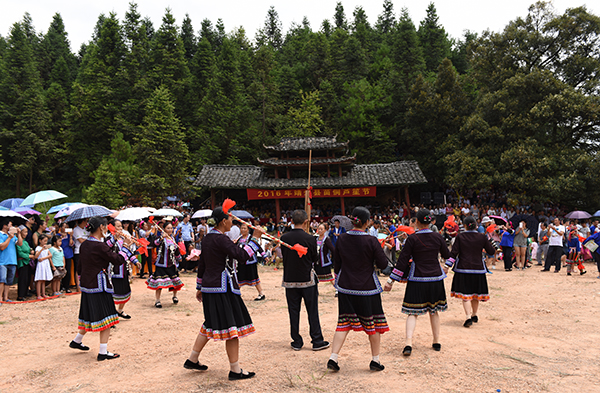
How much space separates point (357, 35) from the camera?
149ft

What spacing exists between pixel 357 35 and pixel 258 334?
1763 inches

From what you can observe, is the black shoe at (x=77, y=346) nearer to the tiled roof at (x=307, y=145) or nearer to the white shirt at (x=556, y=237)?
the white shirt at (x=556, y=237)

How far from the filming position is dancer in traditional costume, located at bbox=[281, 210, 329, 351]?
5504 millimetres

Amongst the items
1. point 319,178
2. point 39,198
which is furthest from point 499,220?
point 319,178

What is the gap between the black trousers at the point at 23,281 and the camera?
8945mm

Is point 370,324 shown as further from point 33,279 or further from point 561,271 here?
point 561,271

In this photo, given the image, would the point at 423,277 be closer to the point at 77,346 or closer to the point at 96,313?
the point at 96,313

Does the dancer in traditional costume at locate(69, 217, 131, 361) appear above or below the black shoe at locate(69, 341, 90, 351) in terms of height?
above

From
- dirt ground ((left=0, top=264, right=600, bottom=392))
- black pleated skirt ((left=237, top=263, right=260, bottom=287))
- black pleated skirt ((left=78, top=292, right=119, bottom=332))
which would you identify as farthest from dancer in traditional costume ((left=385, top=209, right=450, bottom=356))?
black pleated skirt ((left=237, top=263, right=260, bottom=287))

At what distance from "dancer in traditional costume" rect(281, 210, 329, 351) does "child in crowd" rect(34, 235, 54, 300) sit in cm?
660

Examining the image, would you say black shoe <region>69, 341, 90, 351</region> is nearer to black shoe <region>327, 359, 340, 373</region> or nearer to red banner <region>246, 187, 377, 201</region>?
black shoe <region>327, 359, 340, 373</region>

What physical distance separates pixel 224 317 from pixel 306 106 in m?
33.8

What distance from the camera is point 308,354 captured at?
17.4 ft

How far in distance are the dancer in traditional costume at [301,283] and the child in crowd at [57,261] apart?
6691 millimetres
